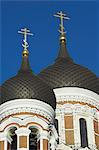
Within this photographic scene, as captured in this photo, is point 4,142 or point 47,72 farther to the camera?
point 47,72

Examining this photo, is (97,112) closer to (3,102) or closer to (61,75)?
(61,75)

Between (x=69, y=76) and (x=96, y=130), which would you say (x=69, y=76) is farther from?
(x=96, y=130)

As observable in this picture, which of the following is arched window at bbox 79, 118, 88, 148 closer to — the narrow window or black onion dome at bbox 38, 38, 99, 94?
black onion dome at bbox 38, 38, 99, 94

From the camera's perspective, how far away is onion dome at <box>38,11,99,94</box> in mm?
27578

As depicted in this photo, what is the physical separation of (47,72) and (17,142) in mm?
5660

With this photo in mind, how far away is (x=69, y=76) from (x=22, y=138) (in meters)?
5.07

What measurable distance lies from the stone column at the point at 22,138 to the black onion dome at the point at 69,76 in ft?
13.9

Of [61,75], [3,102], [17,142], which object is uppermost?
[61,75]

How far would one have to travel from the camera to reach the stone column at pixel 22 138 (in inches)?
917

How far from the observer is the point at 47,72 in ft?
93.8

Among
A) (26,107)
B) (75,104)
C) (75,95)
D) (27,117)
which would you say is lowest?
(27,117)

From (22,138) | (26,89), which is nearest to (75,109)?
(26,89)

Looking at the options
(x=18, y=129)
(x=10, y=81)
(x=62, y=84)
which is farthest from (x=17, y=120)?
(x=62, y=84)

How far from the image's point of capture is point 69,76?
27828 mm
